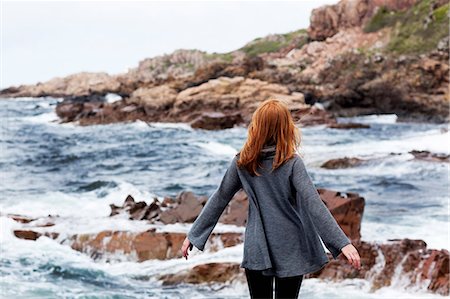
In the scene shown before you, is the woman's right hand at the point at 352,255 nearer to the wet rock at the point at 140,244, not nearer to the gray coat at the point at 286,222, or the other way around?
the gray coat at the point at 286,222

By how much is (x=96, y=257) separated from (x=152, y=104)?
3382 centimetres

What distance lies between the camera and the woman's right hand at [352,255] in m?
3.42

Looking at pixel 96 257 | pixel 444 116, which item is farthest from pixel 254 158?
pixel 444 116

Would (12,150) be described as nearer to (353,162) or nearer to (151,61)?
(353,162)

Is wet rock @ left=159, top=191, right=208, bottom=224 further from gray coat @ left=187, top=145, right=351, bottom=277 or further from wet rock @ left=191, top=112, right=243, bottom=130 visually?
wet rock @ left=191, top=112, right=243, bottom=130

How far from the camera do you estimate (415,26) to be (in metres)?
69.1

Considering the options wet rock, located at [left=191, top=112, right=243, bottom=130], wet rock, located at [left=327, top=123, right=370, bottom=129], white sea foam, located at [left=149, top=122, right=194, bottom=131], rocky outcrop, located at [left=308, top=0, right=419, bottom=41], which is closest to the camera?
wet rock, located at [left=327, top=123, right=370, bottom=129]

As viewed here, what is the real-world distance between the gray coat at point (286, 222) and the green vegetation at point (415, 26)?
5835 centimetres

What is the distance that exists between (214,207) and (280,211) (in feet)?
1.21

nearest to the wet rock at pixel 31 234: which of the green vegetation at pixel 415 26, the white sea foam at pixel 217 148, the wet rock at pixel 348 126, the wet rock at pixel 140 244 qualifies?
the wet rock at pixel 140 244

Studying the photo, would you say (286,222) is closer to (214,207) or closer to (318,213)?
(318,213)

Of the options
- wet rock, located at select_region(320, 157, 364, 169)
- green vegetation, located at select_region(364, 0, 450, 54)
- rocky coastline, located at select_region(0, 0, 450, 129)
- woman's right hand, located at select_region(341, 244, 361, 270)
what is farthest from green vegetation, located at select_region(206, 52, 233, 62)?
woman's right hand, located at select_region(341, 244, 361, 270)

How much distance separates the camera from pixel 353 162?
771 inches

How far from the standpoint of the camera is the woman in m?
3.53
